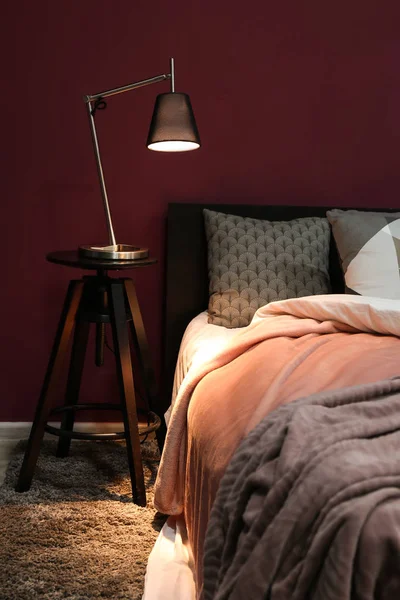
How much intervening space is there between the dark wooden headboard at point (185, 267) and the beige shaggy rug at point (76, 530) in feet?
1.56

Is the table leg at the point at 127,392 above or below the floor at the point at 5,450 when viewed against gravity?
above

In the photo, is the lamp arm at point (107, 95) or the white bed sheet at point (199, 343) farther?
the lamp arm at point (107, 95)

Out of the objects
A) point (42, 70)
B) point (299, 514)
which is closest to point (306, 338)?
point (299, 514)

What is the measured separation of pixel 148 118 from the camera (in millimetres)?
2961

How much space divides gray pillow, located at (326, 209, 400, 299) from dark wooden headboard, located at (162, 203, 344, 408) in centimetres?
21

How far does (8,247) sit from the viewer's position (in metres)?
2.96

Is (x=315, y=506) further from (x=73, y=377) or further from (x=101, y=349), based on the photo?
(x=73, y=377)

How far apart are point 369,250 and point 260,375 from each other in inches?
42.2

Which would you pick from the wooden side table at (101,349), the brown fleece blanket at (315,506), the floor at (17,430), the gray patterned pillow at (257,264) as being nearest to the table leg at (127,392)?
the wooden side table at (101,349)

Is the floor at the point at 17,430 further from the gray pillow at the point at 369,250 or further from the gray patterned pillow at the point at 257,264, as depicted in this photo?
the gray pillow at the point at 369,250

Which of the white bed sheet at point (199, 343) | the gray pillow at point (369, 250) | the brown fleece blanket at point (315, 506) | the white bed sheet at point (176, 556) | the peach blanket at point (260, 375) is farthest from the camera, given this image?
the gray pillow at point (369, 250)

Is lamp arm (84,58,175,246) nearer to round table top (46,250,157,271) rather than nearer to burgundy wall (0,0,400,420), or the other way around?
round table top (46,250,157,271)

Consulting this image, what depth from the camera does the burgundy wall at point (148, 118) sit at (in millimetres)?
2908

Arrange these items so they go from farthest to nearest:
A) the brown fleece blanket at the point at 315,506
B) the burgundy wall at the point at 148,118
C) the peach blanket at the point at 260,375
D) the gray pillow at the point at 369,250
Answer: the burgundy wall at the point at 148,118 < the gray pillow at the point at 369,250 < the peach blanket at the point at 260,375 < the brown fleece blanket at the point at 315,506
